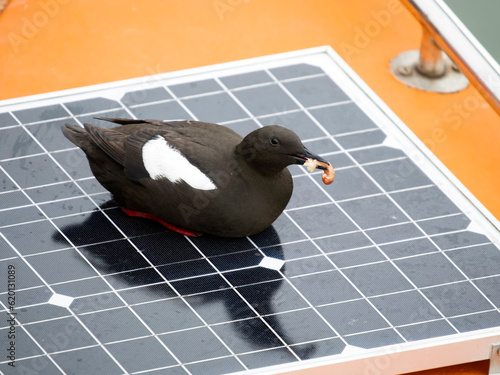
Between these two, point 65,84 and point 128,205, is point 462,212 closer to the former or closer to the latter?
point 128,205

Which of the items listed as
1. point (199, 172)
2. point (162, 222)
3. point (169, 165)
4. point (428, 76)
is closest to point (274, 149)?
point (199, 172)

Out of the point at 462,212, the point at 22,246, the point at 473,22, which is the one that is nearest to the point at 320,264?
the point at 462,212

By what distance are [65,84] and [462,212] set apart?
2.57 metres

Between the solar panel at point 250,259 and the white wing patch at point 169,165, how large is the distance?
0.99 feet

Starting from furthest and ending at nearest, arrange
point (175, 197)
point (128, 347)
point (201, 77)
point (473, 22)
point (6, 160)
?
1. point (473, 22)
2. point (201, 77)
3. point (6, 160)
4. point (175, 197)
5. point (128, 347)

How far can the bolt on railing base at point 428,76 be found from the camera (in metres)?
7.03

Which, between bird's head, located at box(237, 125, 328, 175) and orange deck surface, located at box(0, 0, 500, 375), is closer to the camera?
bird's head, located at box(237, 125, 328, 175)

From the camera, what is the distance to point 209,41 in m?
7.37

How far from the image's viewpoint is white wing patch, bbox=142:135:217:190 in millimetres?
5305

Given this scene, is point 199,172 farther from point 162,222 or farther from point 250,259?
point 250,259

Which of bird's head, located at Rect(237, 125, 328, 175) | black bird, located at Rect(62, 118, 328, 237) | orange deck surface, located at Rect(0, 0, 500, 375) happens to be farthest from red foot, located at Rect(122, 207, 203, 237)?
orange deck surface, located at Rect(0, 0, 500, 375)

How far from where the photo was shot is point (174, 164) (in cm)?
536

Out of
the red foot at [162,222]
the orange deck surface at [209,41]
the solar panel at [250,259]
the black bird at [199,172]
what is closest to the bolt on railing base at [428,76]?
→ the orange deck surface at [209,41]

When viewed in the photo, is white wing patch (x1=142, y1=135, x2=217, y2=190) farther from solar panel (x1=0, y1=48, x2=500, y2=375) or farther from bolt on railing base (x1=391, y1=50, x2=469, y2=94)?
bolt on railing base (x1=391, y1=50, x2=469, y2=94)
